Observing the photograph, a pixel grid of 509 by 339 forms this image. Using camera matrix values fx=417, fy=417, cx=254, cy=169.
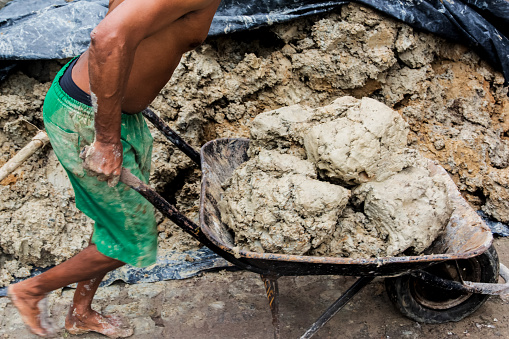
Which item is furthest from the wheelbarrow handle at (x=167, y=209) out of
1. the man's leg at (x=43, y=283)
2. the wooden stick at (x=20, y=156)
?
the wooden stick at (x=20, y=156)

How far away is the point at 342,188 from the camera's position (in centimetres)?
197

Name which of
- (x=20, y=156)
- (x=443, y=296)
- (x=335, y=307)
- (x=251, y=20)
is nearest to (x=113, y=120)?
(x=20, y=156)

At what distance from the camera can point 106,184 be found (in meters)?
1.87

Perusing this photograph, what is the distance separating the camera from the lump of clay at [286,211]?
1.87 metres

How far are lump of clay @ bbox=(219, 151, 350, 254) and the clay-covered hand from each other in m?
0.61

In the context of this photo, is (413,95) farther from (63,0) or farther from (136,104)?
(63,0)

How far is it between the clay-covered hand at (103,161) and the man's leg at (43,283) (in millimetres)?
584

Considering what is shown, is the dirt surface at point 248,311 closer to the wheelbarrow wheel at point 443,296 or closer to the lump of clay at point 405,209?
the wheelbarrow wheel at point 443,296

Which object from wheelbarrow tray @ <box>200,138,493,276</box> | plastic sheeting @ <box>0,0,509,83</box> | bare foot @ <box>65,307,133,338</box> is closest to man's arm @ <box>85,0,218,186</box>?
wheelbarrow tray @ <box>200,138,493,276</box>

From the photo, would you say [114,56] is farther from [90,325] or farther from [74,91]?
[90,325]

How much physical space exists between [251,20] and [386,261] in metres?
2.00

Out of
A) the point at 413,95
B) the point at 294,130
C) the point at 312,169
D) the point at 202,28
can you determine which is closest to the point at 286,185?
the point at 312,169

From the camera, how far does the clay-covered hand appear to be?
5.22ft

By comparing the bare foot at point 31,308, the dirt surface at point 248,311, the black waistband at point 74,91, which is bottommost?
the dirt surface at point 248,311
